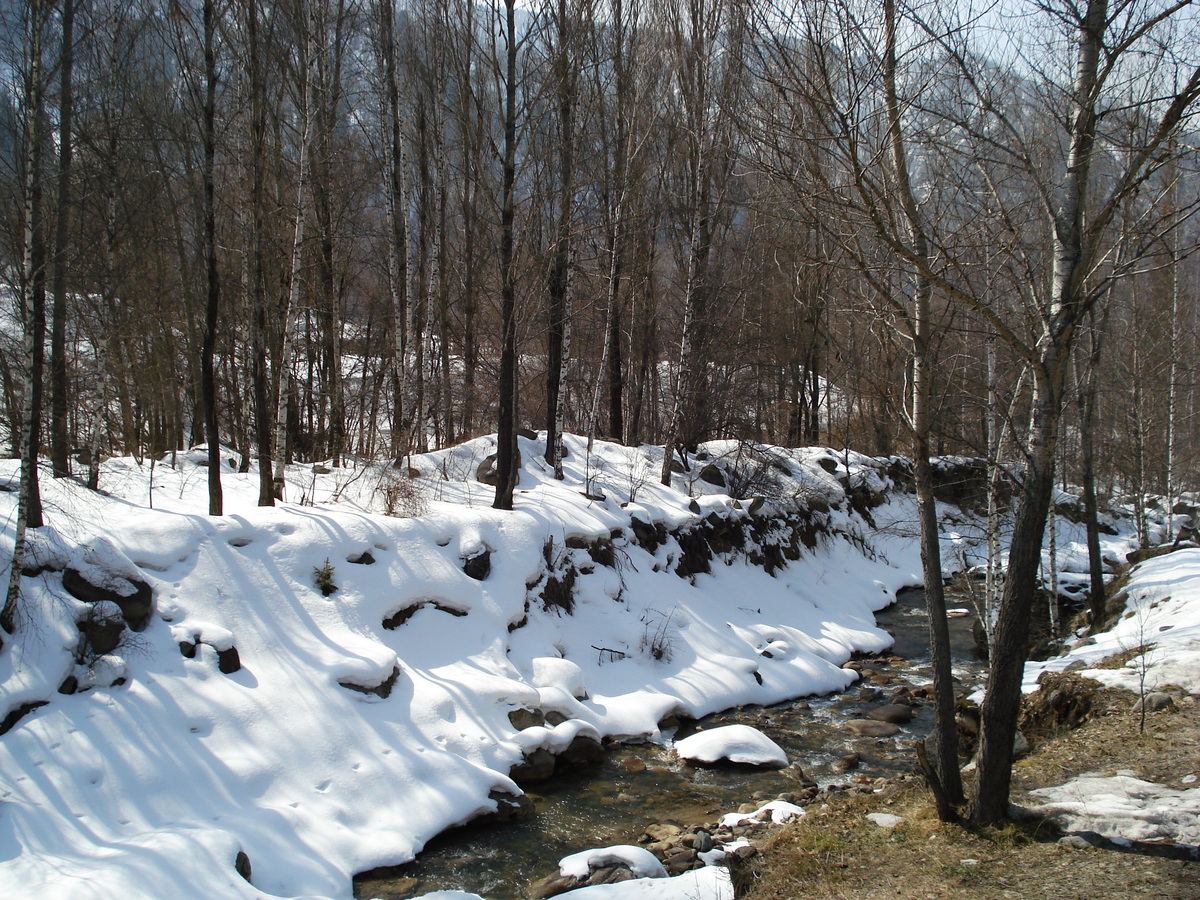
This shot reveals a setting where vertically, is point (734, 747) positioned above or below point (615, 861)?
below

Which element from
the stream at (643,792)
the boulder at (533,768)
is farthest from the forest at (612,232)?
the boulder at (533,768)

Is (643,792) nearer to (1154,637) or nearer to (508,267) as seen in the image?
(1154,637)

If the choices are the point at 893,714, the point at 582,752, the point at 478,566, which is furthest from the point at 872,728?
the point at 478,566

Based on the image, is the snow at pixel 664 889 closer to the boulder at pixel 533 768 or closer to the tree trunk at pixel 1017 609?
the tree trunk at pixel 1017 609

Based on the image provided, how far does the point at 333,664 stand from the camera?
Result: 7363mm

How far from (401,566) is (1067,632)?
11049mm

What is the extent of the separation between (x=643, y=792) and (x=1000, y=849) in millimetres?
3638

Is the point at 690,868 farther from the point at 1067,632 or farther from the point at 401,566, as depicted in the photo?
the point at 1067,632

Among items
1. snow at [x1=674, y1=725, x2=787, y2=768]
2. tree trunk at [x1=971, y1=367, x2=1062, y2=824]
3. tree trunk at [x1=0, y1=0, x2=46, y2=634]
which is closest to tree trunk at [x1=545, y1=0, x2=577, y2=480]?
tree trunk at [x1=0, y1=0, x2=46, y2=634]

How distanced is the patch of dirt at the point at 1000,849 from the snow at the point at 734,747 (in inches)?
46.3

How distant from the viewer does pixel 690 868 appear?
554 centimetres

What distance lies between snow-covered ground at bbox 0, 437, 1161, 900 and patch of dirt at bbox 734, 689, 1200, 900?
0.76 m

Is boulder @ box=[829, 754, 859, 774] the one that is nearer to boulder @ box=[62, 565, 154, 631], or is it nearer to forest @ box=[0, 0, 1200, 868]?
forest @ box=[0, 0, 1200, 868]

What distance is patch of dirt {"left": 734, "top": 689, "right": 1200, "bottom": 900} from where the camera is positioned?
3.89 metres
